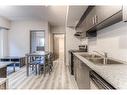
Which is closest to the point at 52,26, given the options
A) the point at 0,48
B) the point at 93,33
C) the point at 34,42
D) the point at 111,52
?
the point at 34,42

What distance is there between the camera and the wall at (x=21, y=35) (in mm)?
8742

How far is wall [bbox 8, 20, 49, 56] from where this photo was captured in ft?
28.7

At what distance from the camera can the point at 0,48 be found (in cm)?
827

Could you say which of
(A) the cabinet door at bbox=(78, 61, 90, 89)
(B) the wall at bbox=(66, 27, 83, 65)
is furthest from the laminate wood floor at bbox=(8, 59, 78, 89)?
(B) the wall at bbox=(66, 27, 83, 65)

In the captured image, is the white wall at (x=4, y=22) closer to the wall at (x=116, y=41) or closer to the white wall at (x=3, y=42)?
the white wall at (x=3, y=42)

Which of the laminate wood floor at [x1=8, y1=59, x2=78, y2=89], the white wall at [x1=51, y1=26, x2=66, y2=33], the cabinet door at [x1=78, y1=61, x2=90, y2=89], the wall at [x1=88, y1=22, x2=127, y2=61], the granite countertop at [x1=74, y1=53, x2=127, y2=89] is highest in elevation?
the white wall at [x1=51, y1=26, x2=66, y2=33]

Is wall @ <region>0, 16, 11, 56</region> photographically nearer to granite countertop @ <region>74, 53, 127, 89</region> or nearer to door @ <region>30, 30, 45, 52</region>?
door @ <region>30, 30, 45, 52</region>

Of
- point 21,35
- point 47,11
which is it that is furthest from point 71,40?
point 21,35

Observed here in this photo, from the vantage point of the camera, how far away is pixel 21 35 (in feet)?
29.0
